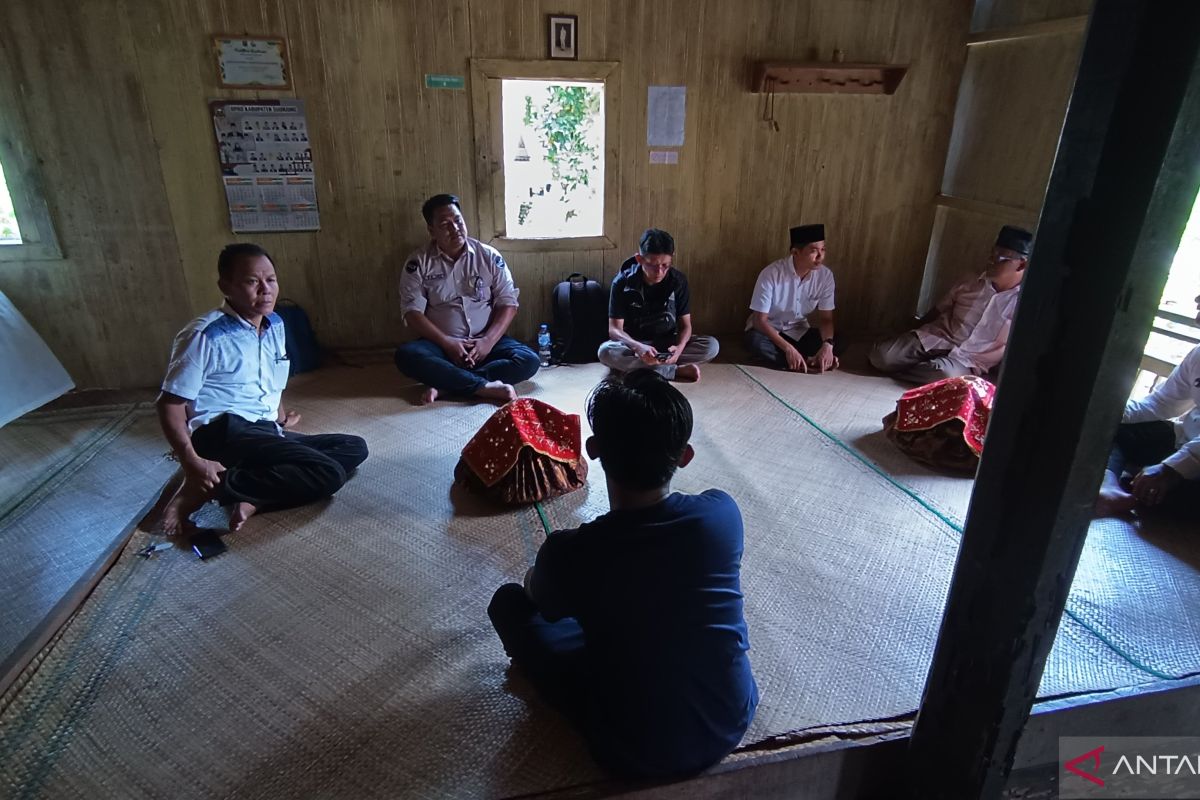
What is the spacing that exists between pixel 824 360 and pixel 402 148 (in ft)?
8.41

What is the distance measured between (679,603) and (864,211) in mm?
3850

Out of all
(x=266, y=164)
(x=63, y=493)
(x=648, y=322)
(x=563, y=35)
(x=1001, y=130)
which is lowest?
(x=63, y=493)

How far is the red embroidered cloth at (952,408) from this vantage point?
8.80ft

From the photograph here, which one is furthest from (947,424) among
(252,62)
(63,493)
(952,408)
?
(252,62)

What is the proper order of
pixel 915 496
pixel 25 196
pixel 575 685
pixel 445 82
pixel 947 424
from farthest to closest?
pixel 445 82 → pixel 25 196 → pixel 947 424 → pixel 915 496 → pixel 575 685

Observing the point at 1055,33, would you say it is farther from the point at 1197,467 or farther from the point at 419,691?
the point at 419,691

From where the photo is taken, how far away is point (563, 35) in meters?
3.59

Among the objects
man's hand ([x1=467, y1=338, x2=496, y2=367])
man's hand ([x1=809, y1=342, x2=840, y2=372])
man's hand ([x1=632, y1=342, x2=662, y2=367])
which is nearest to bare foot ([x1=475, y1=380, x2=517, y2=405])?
man's hand ([x1=467, y1=338, x2=496, y2=367])

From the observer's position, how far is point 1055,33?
344 cm

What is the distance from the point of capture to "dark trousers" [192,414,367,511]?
2.29 m

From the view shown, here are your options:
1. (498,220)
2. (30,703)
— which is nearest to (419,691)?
(30,703)

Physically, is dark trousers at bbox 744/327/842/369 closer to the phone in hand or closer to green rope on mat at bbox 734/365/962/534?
green rope on mat at bbox 734/365/962/534

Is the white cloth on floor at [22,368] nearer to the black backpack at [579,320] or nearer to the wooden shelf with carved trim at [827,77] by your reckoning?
the black backpack at [579,320]

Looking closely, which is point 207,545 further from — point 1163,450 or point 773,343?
point 1163,450
